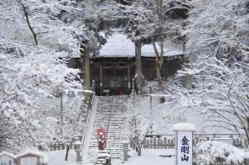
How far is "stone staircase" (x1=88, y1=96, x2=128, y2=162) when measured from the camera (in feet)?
67.1

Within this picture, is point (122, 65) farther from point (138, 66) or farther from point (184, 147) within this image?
point (184, 147)

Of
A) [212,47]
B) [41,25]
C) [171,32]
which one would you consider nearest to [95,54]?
[171,32]

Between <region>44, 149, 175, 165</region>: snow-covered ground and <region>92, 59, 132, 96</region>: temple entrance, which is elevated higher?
<region>92, 59, 132, 96</region>: temple entrance

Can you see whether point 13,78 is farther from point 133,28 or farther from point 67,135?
point 133,28

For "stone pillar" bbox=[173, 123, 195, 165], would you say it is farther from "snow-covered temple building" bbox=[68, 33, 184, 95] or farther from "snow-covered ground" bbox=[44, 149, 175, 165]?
"snow-covered temple building" bbox=[68, 33, 184, 95]

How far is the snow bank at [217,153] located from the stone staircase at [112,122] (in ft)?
14.9

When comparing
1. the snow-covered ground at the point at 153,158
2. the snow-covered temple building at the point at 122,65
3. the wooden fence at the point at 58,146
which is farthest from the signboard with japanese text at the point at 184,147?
the snow-covered temple building at the point at 122,65

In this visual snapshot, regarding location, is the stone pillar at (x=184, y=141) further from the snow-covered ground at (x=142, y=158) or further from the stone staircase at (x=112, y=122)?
the stone staircase at (x=112, y=122)

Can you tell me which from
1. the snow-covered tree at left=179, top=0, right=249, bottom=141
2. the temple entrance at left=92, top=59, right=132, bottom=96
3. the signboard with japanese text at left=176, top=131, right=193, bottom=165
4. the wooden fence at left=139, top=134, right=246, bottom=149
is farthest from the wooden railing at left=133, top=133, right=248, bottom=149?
the signboard with japanese text at left=176, top=131, right=193, bottom=165

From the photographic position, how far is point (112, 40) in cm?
3028

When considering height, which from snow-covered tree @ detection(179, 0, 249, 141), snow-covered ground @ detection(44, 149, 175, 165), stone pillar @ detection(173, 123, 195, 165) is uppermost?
snow-covered tree @ detection(179, 0, 249, 141)

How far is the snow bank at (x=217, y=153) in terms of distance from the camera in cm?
1451

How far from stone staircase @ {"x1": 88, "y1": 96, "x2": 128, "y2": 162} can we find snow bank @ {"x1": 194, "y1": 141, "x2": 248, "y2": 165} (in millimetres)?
4547

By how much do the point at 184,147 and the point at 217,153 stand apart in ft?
14.9
